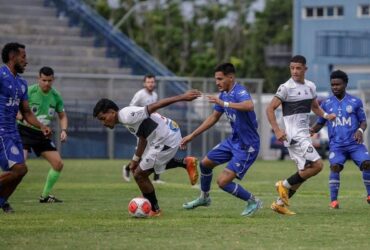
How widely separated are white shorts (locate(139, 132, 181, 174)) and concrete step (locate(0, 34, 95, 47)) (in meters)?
29.2

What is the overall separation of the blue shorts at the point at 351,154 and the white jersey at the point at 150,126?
302 cm

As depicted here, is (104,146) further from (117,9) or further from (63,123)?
(117,9)

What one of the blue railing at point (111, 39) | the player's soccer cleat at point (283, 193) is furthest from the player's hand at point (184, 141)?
the blue railing at point (111, 39)

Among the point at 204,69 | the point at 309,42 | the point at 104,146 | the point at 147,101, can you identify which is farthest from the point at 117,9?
the point at 147,101

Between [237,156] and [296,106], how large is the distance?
1324mm

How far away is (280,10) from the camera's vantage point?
78.3m

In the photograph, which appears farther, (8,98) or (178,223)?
(8,98)

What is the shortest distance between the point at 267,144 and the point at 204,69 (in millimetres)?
21321

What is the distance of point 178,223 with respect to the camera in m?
13.3

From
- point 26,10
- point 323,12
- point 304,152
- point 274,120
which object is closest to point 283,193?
point 304,152

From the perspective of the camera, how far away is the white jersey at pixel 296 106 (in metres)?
14.9

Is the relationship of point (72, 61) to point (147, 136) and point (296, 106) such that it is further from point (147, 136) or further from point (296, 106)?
point (147, 136)

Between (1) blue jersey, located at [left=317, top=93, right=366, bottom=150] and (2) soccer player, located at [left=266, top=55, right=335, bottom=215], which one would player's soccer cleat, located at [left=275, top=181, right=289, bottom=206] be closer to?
(2) soccer player, located at [left=266, top=55, right=335, bottom=215]

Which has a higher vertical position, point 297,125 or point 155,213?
point 297,125
